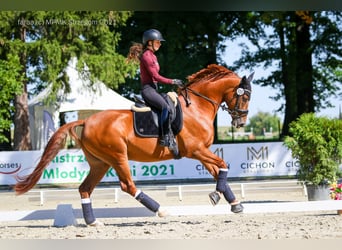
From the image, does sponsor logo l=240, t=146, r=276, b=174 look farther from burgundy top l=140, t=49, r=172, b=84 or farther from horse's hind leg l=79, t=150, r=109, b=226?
burgundy top l=140, t=49, r=172, b=84

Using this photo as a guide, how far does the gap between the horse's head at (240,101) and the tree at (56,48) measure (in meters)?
8.79

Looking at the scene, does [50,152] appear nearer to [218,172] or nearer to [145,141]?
[145,141]

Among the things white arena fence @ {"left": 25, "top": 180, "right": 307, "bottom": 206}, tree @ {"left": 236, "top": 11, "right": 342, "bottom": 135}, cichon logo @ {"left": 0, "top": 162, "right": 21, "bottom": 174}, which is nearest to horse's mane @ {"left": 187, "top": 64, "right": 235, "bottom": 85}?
white arena fence @ {"left": 25, "top": 180, "right": 307, "bottom": 206}

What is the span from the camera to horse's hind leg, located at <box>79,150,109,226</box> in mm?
6414

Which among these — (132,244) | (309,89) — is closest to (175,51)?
(309,89)

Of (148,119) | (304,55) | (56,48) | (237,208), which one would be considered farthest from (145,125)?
(304,55)

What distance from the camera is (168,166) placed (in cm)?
1313

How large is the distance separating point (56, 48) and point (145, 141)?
921cm

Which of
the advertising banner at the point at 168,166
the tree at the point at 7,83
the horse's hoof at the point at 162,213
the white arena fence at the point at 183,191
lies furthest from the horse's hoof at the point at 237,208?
the tree at the point at 7,83

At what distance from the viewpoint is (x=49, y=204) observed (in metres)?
9.90

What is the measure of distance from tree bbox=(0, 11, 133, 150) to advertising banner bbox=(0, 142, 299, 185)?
239 cm

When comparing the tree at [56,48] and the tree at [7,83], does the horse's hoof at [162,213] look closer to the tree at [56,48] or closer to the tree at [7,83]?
the tree at [7,83]

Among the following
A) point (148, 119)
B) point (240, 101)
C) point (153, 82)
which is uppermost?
point (153, 82)

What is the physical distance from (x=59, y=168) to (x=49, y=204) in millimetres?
3031
